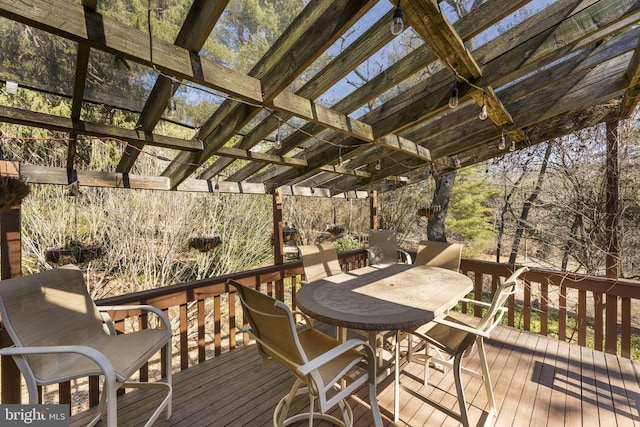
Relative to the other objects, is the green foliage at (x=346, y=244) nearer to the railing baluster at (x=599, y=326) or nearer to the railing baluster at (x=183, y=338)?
the railing baluster at (x=599, y=326)

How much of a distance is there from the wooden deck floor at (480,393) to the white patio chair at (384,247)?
171 cm

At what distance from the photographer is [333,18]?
1.71m

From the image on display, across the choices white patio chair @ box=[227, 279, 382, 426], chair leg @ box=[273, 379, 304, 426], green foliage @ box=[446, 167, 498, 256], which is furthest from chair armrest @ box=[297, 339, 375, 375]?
green foliage @ box=[446, 167, 498, 256]

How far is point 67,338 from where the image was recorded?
6.09 ft

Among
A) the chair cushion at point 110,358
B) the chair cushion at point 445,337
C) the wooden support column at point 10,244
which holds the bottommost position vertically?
the chair cushion at point 445,337

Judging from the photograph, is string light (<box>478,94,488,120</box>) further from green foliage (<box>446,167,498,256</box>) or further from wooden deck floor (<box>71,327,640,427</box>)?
green foliage (<box>446,167,498,256</box>)

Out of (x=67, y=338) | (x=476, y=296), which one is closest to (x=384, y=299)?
(x=67, y=338)

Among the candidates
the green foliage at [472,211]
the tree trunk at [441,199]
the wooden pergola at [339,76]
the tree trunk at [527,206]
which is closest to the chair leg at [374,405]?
the wooden pergola at [339,76]

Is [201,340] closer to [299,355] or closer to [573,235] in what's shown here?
[299,355]

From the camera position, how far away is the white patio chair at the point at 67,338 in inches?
58.6

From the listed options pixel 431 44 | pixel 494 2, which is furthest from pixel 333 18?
pixel 494 2

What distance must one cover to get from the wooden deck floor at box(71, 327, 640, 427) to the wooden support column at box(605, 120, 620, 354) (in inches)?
10.3

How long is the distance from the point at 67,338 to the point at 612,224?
5500mm

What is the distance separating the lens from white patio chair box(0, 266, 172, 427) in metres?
1.49
